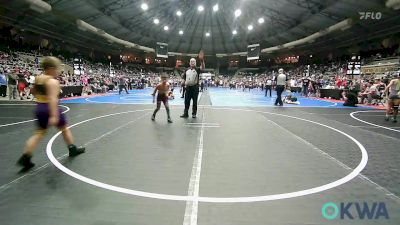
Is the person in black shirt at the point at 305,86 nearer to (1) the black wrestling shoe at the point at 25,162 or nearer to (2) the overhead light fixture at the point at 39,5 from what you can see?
(2) the overhead light fixture at the point at 39,5

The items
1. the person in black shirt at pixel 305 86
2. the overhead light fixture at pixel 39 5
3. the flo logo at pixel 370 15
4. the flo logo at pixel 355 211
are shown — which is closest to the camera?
the flo logo at pixel 355 211

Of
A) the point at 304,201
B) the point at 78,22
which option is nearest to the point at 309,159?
the point at 304,201

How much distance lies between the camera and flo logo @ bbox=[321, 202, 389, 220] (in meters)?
3.11

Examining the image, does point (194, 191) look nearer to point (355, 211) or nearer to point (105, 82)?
point (355, 211)

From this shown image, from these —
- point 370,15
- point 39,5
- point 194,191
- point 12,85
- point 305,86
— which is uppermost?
point 370,15

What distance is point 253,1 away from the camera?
36844mm

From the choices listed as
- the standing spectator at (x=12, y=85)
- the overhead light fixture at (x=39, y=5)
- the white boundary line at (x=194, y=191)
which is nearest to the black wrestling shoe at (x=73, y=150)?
the white boundary line at (x=194, y=191)

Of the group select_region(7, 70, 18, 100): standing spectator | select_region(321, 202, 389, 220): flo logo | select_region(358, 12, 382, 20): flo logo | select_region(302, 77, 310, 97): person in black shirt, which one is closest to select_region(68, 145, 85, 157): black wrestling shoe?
select_region(321, 202, 389, 220): flo logo

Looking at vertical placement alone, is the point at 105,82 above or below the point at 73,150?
above

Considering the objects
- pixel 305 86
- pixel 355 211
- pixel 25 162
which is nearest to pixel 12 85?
pixel 25 162

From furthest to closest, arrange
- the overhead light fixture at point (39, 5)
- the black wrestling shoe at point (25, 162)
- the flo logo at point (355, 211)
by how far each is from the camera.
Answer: the overhead light fixture at point (39, 5), the black wrestling shoe at point (25, 162), the flo logo at point (355, 211)

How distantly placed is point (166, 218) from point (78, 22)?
3415 cm

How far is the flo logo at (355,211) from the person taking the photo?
3113mm

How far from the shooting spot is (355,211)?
3234mm
